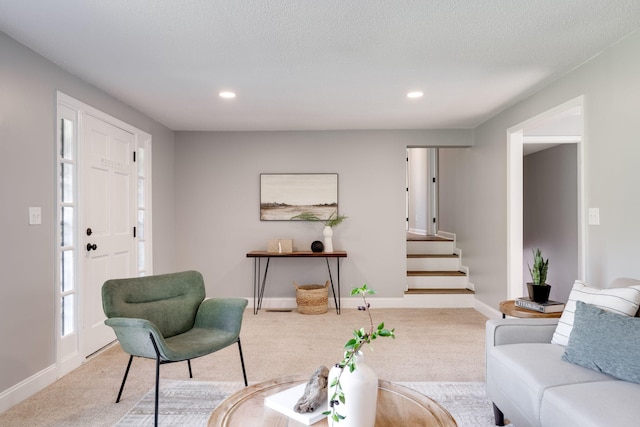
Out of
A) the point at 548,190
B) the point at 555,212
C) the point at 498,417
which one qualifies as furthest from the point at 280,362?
the point at 548,190

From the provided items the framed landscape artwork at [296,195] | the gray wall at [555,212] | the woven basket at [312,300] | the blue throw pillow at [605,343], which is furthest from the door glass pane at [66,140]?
the gray wall at [555,212]

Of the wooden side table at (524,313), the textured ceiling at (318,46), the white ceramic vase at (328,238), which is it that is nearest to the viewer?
the textured ceiling at (318,46)

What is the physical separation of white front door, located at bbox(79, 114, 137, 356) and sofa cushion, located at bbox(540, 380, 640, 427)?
3.23 metres

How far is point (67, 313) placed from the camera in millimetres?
2996

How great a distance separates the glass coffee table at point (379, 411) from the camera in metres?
1.39

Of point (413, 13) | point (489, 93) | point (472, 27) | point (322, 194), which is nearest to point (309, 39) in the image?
point (413, 13)

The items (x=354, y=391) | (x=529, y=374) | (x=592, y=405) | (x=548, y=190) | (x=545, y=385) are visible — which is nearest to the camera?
(x=354, y=391)

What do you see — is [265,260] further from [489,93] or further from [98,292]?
[489,93]

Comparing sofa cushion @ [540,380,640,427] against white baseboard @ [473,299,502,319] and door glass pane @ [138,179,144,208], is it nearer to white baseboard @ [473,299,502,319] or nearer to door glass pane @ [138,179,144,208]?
white baseboard @ [473,299,502,319]

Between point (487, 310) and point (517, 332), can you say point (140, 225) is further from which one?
point (487, 310)

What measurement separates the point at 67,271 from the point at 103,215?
629 millimetres

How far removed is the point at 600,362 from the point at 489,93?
2533 millimetres

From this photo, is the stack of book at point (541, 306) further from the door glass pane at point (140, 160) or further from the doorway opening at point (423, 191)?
the doorway opening at point (423, 191)

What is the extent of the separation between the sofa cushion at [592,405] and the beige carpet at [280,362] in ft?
4.00
